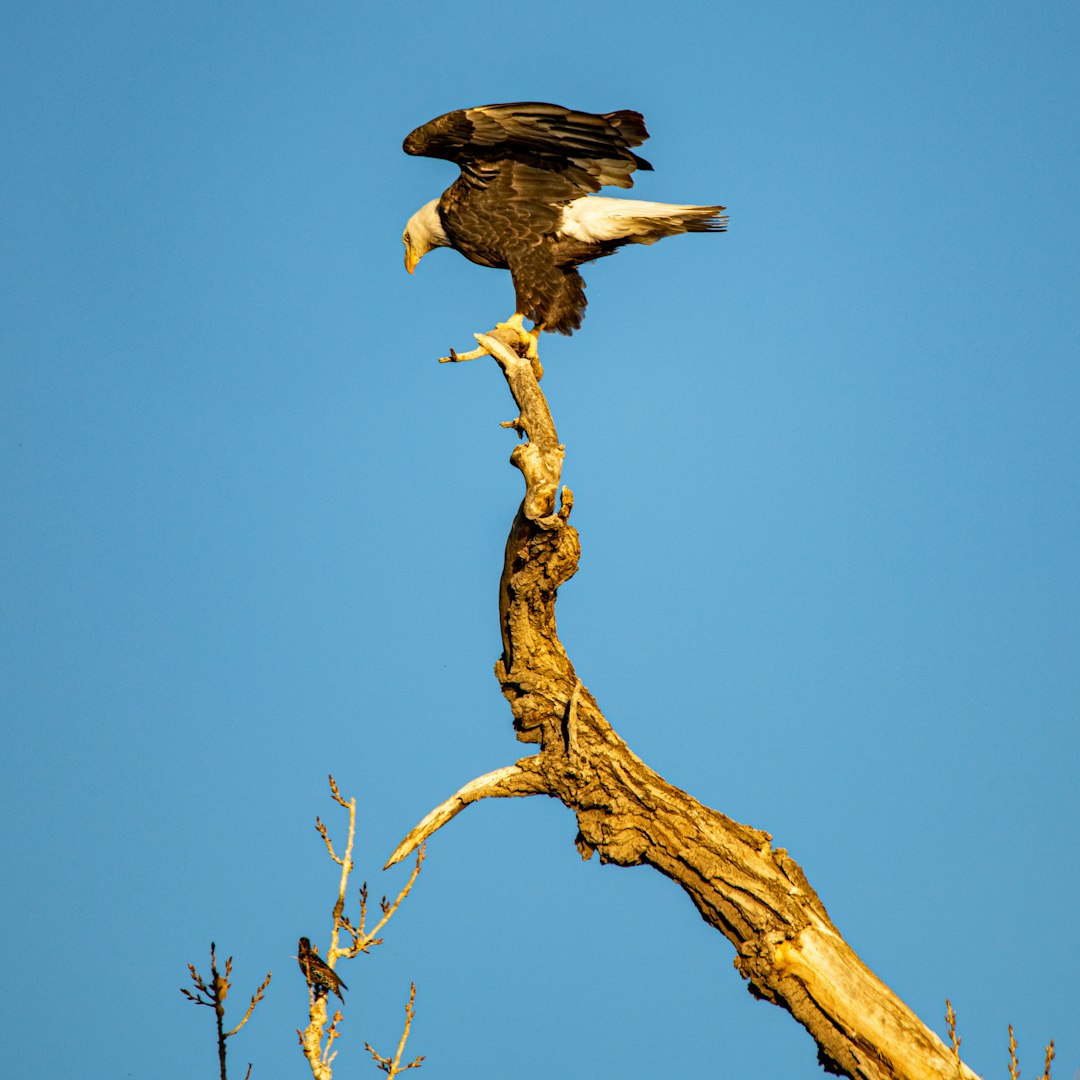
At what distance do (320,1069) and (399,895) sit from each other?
55 cm

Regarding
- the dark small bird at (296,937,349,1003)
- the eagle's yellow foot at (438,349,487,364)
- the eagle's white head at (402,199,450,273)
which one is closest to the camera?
the dark small bird at (296,937,349,1003)

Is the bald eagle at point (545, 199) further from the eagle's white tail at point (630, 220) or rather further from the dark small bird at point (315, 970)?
the dark small bird at point (315, 970)

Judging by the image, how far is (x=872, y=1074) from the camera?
419cm

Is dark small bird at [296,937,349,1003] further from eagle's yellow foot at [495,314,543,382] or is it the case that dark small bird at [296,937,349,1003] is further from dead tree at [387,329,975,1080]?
eagle's yellow foot at [495,314,543,382]

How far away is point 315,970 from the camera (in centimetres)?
388

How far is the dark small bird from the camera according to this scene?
3.87 m

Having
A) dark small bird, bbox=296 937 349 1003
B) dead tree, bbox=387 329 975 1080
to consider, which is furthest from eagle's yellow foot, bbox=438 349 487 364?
dark small bird, bbox=296 937 349 1003

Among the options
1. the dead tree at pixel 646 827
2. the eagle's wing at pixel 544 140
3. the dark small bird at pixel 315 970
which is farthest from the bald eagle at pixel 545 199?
the dark small bird at pixel 315 970

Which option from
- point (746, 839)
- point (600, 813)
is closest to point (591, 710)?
point (600, 813)

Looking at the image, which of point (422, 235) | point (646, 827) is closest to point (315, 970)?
point (646, 827)

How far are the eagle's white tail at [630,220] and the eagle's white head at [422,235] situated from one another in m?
0.89

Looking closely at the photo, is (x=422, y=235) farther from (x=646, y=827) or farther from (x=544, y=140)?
(x=646, y=827)

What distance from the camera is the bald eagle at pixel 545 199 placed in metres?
6.31

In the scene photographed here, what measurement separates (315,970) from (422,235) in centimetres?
471
